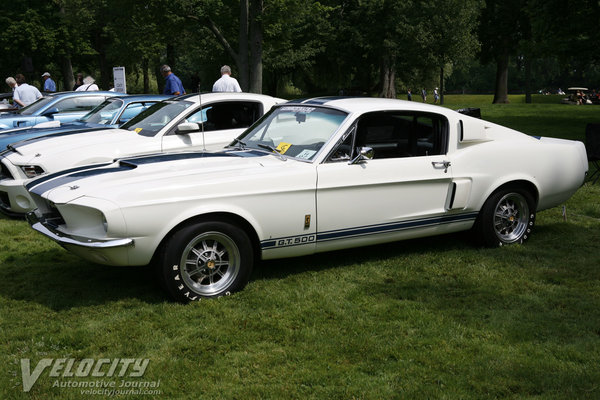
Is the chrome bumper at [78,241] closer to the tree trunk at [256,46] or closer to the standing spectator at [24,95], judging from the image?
the standing spectator at [24,95]

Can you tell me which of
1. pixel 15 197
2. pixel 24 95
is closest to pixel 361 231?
pixel 15 197

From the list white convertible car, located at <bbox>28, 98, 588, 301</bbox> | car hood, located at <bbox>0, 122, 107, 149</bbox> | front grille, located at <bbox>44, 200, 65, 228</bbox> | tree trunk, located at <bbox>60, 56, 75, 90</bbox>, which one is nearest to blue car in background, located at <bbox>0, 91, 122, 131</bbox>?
car hood, located at <bbox>0, 122, 107, 149</bbox>

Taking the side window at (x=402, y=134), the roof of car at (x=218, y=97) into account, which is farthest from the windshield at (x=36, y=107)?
the side window at (x=402, y=134)

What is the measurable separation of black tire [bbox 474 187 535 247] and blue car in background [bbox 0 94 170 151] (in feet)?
19.3

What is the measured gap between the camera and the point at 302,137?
5.86 meters

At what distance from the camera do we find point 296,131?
5949 millimetres

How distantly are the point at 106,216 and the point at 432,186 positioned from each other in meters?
3.03

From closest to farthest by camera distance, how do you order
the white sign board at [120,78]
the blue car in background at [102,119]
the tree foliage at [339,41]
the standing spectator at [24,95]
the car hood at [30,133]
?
the car hood at [30,133]
the blue car in background at [102,119]
the standing spectator at [24,95]
the white sign board at [120,78]
the tree foliage at [339,41]

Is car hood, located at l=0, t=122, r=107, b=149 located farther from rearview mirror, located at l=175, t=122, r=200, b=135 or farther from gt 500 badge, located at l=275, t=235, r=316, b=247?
gt 500 badge, located at l=275, t=235, r=316, b=247

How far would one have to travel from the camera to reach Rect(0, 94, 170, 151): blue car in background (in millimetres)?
9414

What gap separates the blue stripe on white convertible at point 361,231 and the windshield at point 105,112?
6.09 m

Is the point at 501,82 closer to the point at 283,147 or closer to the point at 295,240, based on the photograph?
the point at 283,147

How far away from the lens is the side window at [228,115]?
27.8 ft

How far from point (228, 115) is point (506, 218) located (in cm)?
400
